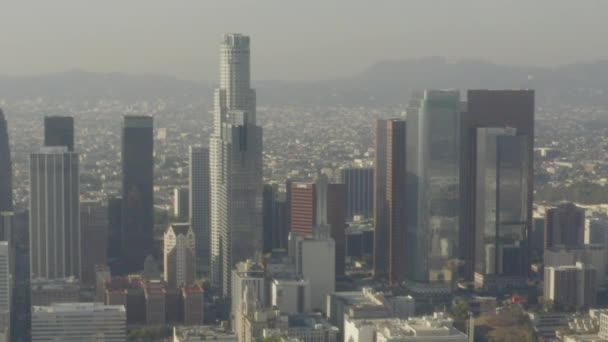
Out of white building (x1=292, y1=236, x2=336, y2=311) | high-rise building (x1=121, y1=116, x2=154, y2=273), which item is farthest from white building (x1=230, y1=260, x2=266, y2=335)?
high-rise building (x1=121, y1=116, x2=154, y2=273)

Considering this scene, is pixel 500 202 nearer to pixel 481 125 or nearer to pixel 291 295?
pixel 481 125

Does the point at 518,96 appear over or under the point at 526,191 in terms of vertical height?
over

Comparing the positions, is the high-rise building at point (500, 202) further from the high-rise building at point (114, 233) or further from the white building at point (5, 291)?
the white building at point (5, 291)

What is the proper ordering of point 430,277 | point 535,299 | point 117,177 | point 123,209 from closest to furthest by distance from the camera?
point 535,299 → point 430,277 → point 123,209 → point 117,177

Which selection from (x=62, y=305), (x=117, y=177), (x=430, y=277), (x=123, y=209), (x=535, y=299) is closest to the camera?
(x=62, y=305)

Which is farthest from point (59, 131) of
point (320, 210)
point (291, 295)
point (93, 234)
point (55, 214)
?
point (291, 295)

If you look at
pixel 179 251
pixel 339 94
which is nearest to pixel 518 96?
pixel 339 94

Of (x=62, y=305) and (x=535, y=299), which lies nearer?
(x=62, y=305)

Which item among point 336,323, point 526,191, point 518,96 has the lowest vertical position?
point 336,323

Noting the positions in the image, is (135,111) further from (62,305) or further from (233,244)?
(62,305)
